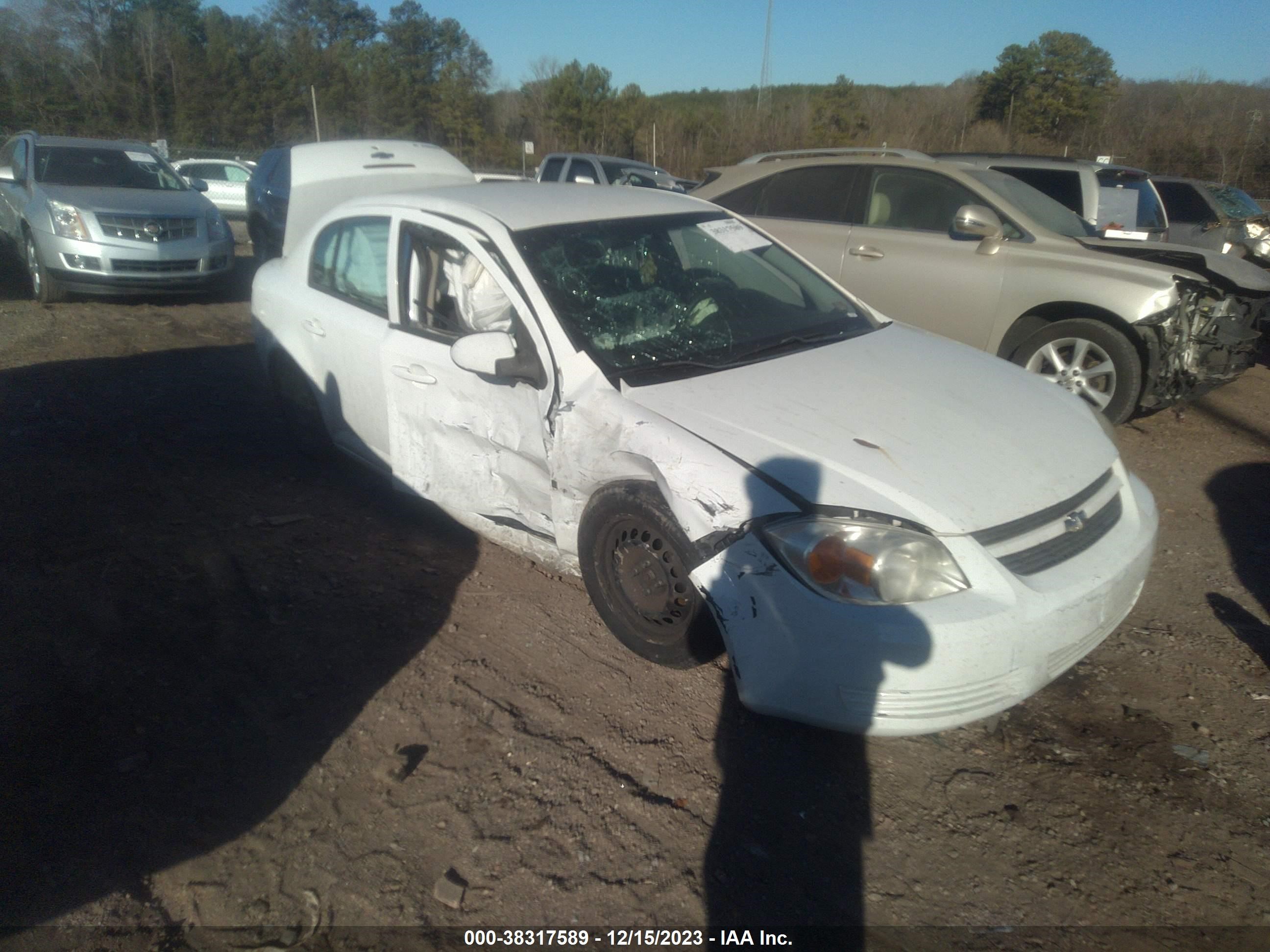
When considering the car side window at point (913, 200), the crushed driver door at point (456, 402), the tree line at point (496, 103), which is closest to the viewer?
the crushed driver door at point (456, 402)

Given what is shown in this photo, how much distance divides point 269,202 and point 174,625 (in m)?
7.91

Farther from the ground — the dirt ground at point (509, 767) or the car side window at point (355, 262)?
the car side window at point (355, 262)

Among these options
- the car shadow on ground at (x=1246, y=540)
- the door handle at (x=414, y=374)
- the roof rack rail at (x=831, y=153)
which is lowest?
the car shadow on ground at (x=1246, y=540)

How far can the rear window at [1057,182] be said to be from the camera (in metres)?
7.77

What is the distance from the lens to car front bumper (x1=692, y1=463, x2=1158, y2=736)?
2.46 meters

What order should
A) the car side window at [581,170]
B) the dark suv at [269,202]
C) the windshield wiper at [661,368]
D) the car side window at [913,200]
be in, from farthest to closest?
the car side window at [581,170]
the dark suv at [269,202]
the car side window at [913,200]
the windshield wiper at [661,368]

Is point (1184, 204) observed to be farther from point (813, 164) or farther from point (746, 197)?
point (746, 197)

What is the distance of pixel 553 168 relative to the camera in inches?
586

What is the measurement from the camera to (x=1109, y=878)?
7.98ft

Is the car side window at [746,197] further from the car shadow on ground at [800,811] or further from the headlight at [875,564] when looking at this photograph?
the headlight at [875,564]

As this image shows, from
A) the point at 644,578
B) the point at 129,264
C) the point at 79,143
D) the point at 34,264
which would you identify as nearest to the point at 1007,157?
the point at 644,578

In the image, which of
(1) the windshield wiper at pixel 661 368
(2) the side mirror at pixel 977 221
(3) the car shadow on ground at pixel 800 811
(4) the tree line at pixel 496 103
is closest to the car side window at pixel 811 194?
(2) the side mirror at pixel 977 221

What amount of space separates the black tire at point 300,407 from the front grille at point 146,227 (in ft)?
17.0

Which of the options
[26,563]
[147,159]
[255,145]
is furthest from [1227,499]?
[255,145]
